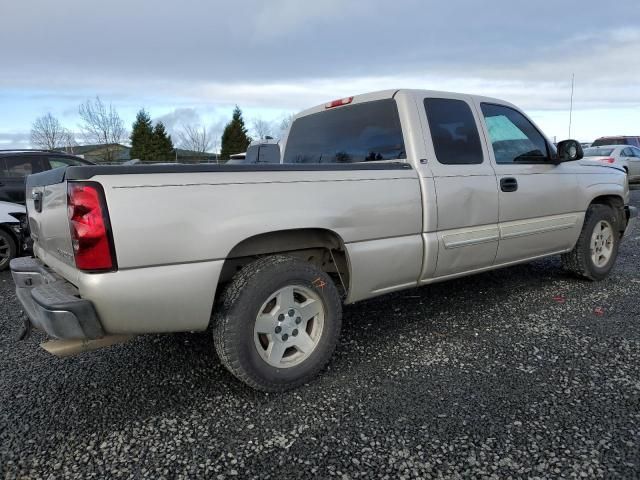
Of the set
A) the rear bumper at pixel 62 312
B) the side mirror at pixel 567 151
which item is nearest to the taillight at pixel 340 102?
the side mirror at pixel 567 151

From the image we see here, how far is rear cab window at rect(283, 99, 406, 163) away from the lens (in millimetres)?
3752

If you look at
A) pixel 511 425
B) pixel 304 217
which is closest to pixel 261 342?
pixel 304 217

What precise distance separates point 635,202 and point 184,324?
13973mm

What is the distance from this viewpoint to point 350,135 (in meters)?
4.07

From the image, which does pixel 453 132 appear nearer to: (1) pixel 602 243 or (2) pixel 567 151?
(2) pixel 567 151

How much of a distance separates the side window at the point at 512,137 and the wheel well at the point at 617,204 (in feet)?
4.16

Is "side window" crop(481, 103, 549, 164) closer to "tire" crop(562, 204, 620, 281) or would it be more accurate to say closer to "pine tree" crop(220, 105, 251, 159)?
"tire" crop(562, 204, 620, 281)

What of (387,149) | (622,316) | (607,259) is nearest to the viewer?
(387,149)

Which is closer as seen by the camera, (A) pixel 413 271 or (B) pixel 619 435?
(B) pixel 619 435

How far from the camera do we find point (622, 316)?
4.22 meters

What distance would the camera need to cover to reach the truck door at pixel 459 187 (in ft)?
11.9

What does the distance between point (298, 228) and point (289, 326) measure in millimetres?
607

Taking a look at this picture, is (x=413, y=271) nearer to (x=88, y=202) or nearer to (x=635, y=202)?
(x=88, y=202)

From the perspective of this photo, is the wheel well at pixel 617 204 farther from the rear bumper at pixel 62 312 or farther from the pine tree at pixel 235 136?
the pine tree at pixel 235 136
